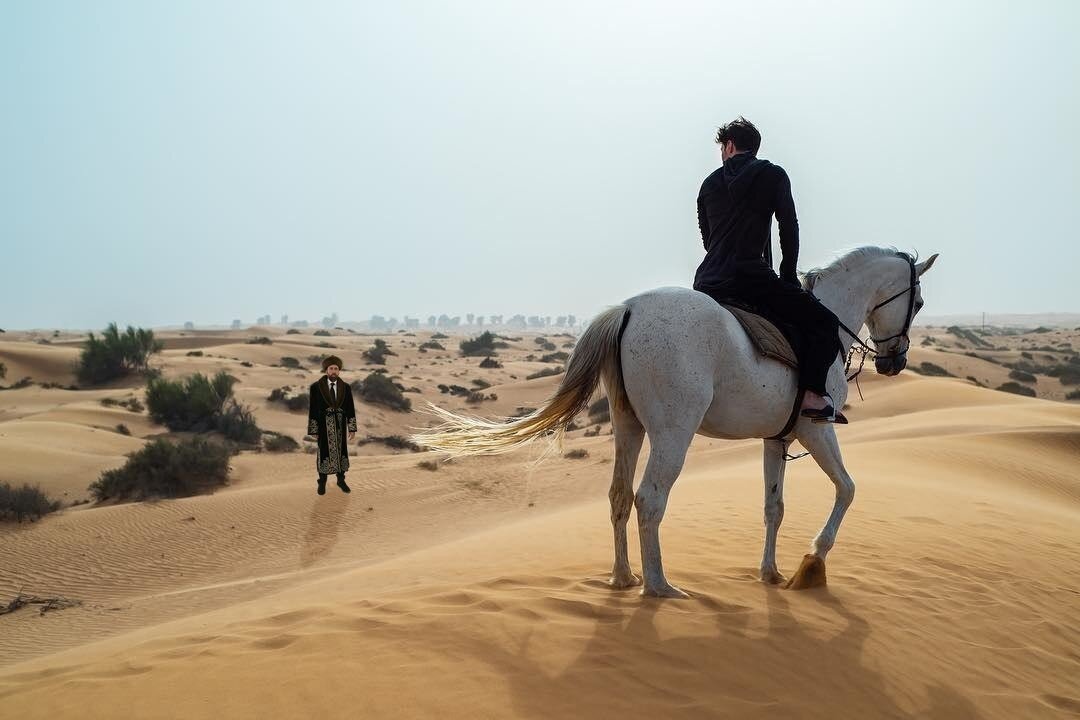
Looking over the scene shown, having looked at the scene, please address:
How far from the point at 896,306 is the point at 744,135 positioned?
2.04 metres

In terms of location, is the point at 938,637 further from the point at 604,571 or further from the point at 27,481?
the point at 27,481

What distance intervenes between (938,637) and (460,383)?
3142cm

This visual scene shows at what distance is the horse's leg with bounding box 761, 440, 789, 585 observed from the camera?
5.82 m

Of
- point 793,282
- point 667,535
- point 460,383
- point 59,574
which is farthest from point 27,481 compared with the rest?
point 460,383

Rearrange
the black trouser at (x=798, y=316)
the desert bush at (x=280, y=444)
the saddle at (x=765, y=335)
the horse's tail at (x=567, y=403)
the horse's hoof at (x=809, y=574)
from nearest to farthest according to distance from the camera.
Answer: the horse's tail at (x=567, y=403), the saddle at (x=765, y=335), the black trouser at (x=798, y=316), the horse's hoof at (x=809, y=574), the desert bush at (x=280, y=444)

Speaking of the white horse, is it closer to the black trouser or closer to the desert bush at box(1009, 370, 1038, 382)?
the black trouser

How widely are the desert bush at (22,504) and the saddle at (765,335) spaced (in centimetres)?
1172

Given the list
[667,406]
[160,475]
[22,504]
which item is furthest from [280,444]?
[667,406]

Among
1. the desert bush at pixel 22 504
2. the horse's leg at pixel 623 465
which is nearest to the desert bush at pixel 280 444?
the desert bush at pixel 22 504

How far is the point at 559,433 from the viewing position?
5520 millimetres

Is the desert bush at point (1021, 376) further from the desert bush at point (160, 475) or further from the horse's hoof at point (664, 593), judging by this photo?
the horse's hoof at point (664, 593)

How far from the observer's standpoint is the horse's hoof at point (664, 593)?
16.7 ft

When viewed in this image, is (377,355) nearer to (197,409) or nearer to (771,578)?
(197,409)

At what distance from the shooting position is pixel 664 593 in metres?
5.10
